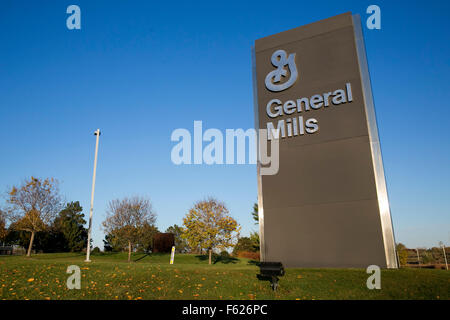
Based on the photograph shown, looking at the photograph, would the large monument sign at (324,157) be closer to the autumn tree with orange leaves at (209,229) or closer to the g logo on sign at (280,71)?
the g logo on sign at (280,71)

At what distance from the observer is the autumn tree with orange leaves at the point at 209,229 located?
1026 inches

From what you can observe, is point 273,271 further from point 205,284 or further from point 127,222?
point 127,222

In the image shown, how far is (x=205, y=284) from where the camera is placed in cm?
1054

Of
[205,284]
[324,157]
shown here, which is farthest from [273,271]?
[324,157]

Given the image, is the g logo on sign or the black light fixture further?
the g logo on sign

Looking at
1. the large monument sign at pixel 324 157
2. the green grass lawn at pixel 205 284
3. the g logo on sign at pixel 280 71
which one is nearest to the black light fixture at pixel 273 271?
the green grass lawn at pixel 205 284

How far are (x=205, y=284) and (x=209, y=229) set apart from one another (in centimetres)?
1547

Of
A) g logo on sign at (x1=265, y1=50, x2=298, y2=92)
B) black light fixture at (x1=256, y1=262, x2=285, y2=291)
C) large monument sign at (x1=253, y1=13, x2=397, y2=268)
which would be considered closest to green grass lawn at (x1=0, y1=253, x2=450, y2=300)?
black light fixture at (x1=256, y1=262, x2=285, y2=291)

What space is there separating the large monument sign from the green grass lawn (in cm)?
203

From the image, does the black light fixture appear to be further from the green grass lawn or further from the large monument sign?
the large monument sign

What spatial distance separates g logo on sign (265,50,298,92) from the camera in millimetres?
17234

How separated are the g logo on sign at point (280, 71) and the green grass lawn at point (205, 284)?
1043cm
